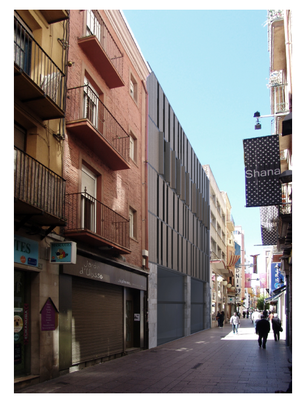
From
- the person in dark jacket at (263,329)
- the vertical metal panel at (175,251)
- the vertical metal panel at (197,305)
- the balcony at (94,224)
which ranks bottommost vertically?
the vertical metal panel at (197,305)

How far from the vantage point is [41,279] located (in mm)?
10969

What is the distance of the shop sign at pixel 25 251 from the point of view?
988 cm

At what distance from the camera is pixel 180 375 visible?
12.0 meters

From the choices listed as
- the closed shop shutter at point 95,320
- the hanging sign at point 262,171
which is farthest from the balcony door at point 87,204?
the hanging sign at point 262,171

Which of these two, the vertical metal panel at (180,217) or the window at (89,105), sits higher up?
the window at (89,105)

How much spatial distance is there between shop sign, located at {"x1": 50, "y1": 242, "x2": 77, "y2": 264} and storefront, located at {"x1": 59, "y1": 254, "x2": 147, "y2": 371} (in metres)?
0.75

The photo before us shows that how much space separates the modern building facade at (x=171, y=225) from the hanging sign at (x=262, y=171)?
27.4ft

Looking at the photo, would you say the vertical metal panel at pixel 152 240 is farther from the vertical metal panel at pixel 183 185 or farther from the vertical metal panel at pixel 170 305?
the vertical metal panel at pixel 183 185

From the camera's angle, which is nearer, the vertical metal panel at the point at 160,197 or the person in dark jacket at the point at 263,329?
the person in dark jacket at the point at 263,329

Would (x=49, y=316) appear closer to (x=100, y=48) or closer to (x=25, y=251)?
(x=25, y=251)

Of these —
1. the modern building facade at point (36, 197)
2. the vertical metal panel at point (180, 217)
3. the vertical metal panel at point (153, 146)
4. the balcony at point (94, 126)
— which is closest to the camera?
the modern building facade at point (36, 197)
